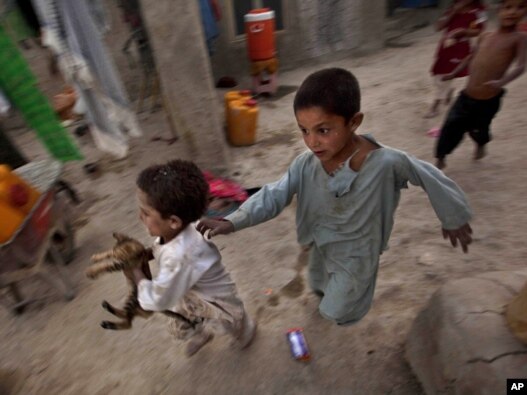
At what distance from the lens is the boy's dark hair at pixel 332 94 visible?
4.49 feet

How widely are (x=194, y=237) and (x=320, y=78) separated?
89 cm

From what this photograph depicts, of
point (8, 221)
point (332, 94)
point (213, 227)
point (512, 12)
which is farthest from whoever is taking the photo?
point (512, 12)

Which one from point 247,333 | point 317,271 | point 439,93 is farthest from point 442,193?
point 439,93

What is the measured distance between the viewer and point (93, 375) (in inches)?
87.1

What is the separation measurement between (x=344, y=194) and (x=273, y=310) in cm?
120

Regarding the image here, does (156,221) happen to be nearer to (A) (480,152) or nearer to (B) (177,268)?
(B) (177,268)

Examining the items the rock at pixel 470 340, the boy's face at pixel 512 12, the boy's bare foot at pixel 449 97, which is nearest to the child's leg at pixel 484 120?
the boy's face at pixel 512 12

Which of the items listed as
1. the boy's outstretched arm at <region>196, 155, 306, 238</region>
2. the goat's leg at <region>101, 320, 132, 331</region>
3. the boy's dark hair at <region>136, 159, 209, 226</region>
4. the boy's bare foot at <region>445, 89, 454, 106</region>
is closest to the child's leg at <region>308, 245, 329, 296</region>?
the boy's outstretched arm at <region>196, 155, 306, 238</region>

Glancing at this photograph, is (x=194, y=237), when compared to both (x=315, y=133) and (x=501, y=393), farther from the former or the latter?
(x=501, y=393)

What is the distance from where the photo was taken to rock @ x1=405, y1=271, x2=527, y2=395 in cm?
126

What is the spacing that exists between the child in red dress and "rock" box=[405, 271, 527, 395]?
3.00m

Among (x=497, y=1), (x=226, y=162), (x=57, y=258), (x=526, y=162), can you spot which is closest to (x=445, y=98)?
(x=526, y=162)

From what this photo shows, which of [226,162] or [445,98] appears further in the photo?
[445,98]

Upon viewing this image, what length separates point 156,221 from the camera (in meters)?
Result: 1.55
